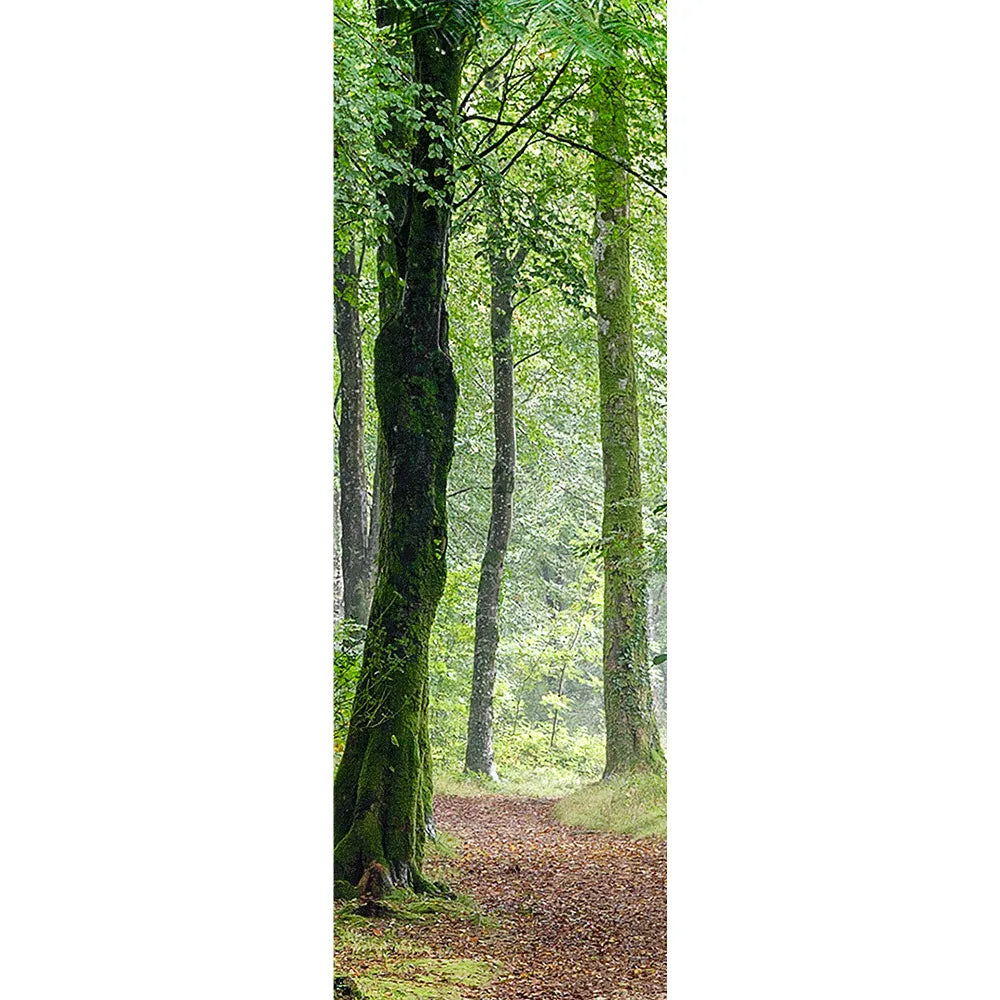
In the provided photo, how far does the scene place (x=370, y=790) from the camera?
3094 millimetres

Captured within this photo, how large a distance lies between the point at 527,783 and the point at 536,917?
343mm

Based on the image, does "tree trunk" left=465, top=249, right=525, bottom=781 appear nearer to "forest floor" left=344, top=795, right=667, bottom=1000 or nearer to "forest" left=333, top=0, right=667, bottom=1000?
"forest" left=333, top=0, right=667, bottom=1000

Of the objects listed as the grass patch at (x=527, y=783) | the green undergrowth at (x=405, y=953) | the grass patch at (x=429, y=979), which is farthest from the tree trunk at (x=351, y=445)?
the grass patch at (x=429, y=979)

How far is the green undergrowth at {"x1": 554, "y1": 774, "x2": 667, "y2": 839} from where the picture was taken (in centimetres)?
304

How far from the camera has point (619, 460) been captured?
3.12m

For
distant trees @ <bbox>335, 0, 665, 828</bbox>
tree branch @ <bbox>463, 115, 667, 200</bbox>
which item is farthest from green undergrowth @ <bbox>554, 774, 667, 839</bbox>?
tree branch @ <bbox>463, 115, 667, 200</bbox>

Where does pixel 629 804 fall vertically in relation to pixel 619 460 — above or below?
below

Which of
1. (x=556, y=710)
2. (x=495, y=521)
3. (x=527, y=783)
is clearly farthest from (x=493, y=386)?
(x=527, y=783)

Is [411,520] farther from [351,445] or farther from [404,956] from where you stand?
[404,956]

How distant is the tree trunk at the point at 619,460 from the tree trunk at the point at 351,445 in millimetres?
666
